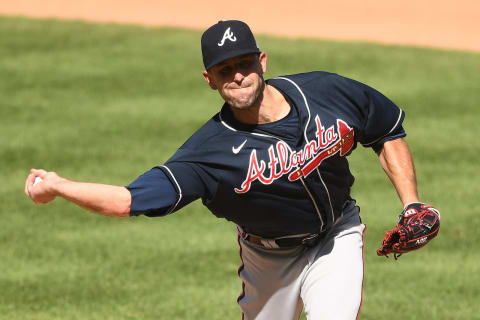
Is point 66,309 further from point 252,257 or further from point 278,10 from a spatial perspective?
point 278,10

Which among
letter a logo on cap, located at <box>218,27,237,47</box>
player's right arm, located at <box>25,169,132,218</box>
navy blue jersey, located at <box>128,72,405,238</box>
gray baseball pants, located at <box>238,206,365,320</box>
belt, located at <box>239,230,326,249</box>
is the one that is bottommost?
gray baseball pants, located at <box>238,206,365,320</box>

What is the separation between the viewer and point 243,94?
4766 millimetres

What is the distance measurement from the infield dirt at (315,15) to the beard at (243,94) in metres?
11.9

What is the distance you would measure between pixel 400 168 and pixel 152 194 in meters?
1.52

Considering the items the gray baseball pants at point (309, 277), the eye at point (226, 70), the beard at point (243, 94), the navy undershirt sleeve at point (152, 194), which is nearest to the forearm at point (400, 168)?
the gray baseball pants at point (309, 277)

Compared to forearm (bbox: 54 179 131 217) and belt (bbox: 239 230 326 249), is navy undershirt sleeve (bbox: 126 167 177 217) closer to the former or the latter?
forearm (bbox: 54 179 131 217)

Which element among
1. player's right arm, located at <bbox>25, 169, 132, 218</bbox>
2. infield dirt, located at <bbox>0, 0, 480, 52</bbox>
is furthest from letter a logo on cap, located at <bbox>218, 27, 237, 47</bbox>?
infield dirt, located at <bbox>0, 0, 480, 52</bbox>

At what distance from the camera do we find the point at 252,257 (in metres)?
5.42

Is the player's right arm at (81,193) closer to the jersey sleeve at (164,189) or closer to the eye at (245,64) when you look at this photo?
the jersey sleeve at (164,189)

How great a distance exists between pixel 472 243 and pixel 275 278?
13.1 feet

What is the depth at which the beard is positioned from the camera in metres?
4.77

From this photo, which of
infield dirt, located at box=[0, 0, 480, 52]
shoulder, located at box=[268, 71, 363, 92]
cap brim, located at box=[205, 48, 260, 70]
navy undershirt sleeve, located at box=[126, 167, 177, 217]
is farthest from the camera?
infield dirt, located at box=[0, 0, 480, 52]

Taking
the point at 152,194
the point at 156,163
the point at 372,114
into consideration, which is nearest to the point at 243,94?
the point at 152,194

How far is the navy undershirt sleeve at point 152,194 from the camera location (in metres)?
4.46
